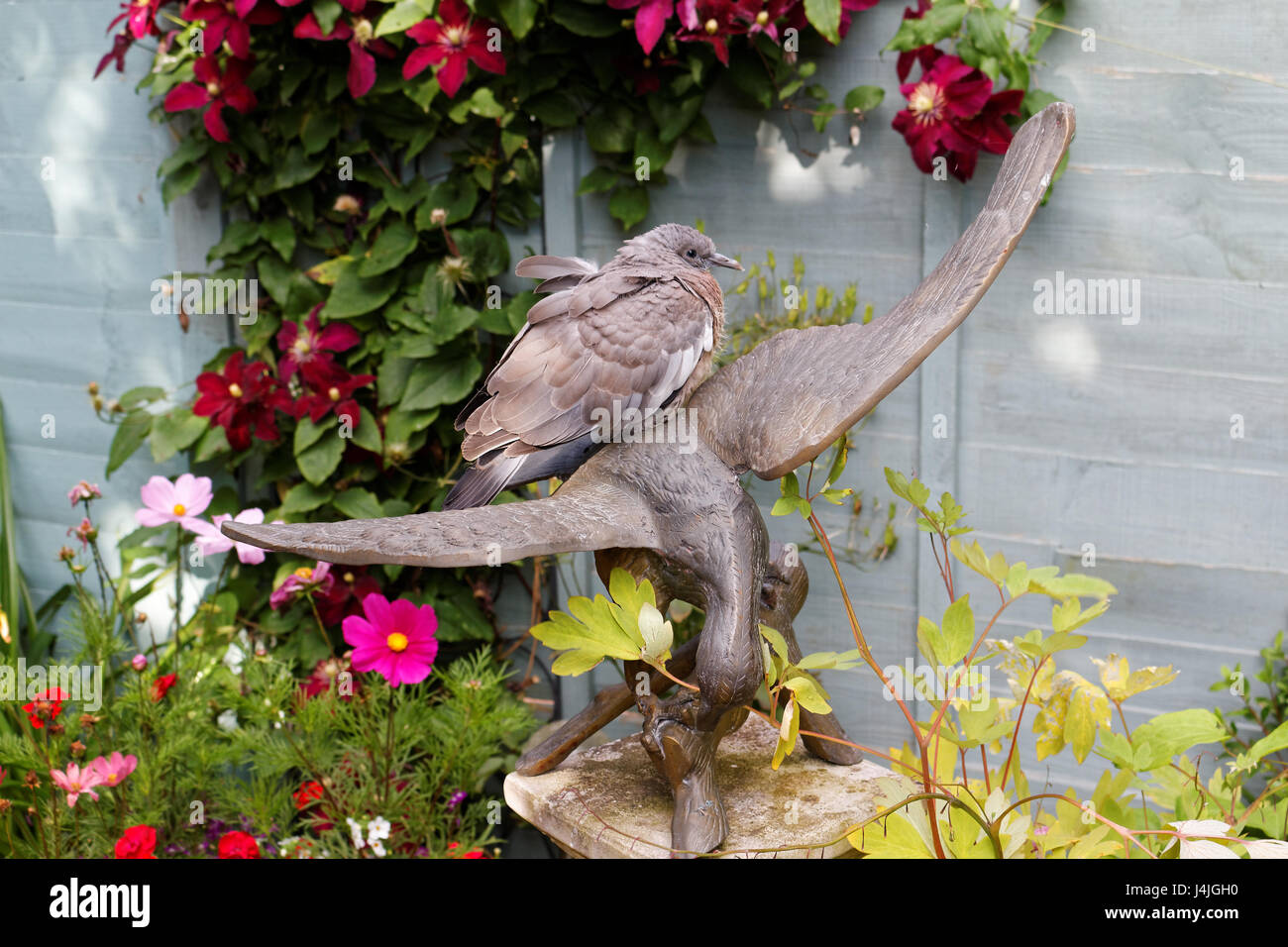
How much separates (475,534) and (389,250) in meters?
1.39

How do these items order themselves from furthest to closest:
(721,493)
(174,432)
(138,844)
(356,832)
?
(174,432)
(356,832)
(138,844)
(721,493)

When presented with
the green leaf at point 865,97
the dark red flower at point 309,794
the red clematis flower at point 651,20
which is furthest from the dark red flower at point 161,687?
the green leaf at point 865,97

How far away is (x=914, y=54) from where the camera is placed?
6.77 feet

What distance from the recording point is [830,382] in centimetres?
130

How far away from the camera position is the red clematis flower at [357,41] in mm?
2273

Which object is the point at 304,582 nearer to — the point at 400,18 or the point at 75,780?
the point at 75,780

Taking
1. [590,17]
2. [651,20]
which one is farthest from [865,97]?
[590,17]

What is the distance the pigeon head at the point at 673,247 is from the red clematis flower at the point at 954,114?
682 mm

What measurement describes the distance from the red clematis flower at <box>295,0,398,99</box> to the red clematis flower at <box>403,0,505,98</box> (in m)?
0.12

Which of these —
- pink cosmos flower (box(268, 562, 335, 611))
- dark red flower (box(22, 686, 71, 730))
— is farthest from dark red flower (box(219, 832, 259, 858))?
pink cosmos flower (box(268, 562, 335, 611))

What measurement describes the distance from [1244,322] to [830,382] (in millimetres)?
1112

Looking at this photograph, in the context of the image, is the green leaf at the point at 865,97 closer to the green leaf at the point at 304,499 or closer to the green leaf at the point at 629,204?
the green leaf at the point at 629,204

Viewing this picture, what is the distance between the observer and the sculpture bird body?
1.47 metres

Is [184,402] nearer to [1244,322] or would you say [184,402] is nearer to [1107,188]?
[1107,188]
